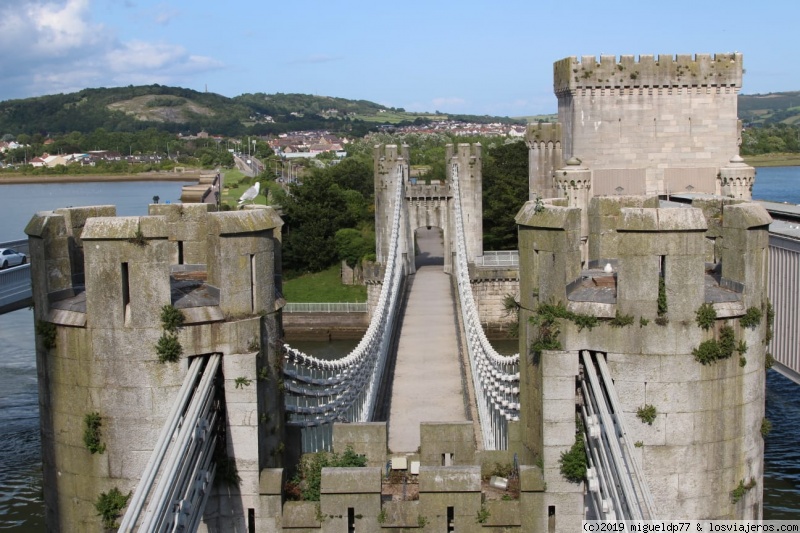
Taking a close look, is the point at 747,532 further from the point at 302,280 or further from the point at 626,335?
the point at 302,280

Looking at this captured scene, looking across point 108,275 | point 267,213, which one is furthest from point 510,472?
point 108,275

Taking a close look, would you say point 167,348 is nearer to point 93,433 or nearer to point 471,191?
point 93,433

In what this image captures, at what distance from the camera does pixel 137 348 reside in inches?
301

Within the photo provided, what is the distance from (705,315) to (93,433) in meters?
4.46

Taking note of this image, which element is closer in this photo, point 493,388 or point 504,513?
point 504,513

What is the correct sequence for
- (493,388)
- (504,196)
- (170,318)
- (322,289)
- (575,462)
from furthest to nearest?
1. (504,196)
2. (322,289)
3. (493,388)
4. (575,462)
5. (170,318)

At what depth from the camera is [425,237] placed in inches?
1981

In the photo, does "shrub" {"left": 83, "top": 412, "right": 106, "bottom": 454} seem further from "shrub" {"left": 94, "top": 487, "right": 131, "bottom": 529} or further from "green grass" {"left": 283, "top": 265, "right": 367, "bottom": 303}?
"green grass" {"left": 283, "top": 265, "right": 367, "bottom": 303}

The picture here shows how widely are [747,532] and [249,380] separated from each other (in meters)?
3.87

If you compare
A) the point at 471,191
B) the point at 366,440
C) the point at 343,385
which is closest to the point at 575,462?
the point at 366,440

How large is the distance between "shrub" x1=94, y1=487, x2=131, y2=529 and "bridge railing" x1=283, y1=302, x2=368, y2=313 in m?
28.8

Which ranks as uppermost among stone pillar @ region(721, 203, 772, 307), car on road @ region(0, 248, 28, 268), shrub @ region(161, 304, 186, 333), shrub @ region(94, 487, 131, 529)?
stone pillar @ region(721, 203, 772, 307)

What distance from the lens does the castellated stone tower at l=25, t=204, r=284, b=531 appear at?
759cm

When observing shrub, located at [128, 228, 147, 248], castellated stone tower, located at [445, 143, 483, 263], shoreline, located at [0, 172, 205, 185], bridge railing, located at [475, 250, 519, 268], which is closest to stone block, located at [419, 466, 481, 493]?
shrub, located at [128, 228, 147, 248]
